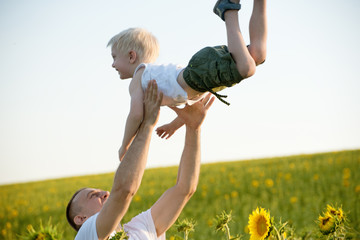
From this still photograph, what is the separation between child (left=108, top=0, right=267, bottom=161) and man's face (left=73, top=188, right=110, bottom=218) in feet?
2.00

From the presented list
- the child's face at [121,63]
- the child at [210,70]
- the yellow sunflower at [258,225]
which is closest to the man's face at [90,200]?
the child at [210,70]

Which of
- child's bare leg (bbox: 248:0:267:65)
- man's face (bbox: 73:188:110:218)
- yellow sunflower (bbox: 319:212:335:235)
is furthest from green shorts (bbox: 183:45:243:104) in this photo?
man's face (bbox: 73:188:110:218)

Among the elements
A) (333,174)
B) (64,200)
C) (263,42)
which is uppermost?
(263,42)

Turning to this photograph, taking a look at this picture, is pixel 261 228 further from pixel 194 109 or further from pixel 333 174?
pixel 333 174

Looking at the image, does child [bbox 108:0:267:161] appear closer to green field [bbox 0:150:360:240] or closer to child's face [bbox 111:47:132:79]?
child's face [bbox 111:47:132:79]

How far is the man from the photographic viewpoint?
2.41 metres

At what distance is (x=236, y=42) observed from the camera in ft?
8.16

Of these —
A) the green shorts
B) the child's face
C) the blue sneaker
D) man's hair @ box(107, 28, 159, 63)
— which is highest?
the blue sneaker

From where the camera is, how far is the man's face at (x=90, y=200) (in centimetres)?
319

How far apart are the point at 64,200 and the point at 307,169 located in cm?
639

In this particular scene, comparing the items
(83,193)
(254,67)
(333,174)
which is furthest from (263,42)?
(333,174)

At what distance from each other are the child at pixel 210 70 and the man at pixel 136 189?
0.10 m

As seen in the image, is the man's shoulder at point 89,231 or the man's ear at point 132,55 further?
the man's ear at point 132,55

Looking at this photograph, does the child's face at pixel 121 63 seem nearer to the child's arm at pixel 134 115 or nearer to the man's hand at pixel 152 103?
the child's arm at pixel 134 115
